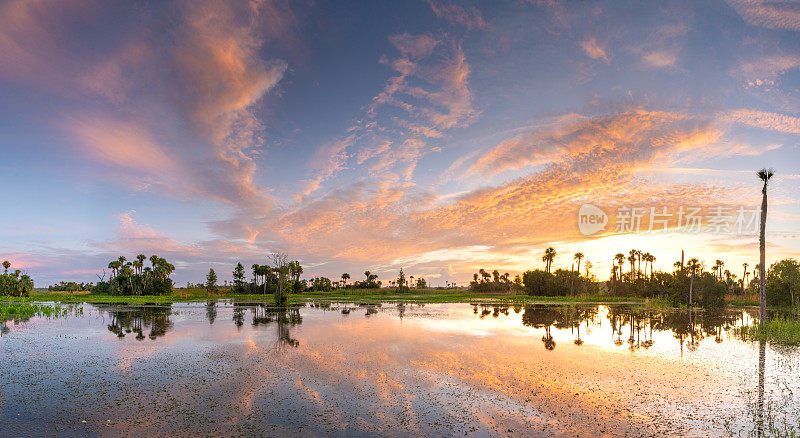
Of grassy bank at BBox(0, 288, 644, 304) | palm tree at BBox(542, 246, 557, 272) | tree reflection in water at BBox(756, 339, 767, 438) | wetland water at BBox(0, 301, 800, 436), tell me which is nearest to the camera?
wetland water at BBox(0, 301, 800, 436)

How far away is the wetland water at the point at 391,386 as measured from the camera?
35.6 ft

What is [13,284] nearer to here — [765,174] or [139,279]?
[139,279]

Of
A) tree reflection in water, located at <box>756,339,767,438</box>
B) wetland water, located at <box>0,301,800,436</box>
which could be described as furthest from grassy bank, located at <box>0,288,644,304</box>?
tree reflection in water, located at <box>756,339,767,438</box>

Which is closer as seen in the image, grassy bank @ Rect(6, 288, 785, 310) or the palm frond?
the palm frond

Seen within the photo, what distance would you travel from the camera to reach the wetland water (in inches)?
428

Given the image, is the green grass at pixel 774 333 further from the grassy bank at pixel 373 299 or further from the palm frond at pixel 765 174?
the grassy bank at pixel 373 299

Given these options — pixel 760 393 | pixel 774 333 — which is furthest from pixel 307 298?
pixel 760 393

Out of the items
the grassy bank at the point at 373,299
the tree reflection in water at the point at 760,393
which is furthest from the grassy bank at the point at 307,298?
A: the tree reflection in water at the point at 760,393

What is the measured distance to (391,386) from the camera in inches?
580

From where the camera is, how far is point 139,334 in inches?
1163

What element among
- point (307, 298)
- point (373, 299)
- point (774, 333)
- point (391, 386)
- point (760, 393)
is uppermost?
point (760, 393)

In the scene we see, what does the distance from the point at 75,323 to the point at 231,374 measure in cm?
3403

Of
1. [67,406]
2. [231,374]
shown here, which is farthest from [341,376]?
[67,406]

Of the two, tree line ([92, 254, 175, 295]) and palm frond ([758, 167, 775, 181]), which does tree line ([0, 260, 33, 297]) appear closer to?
tree line ([92, 254, 175, 295])
